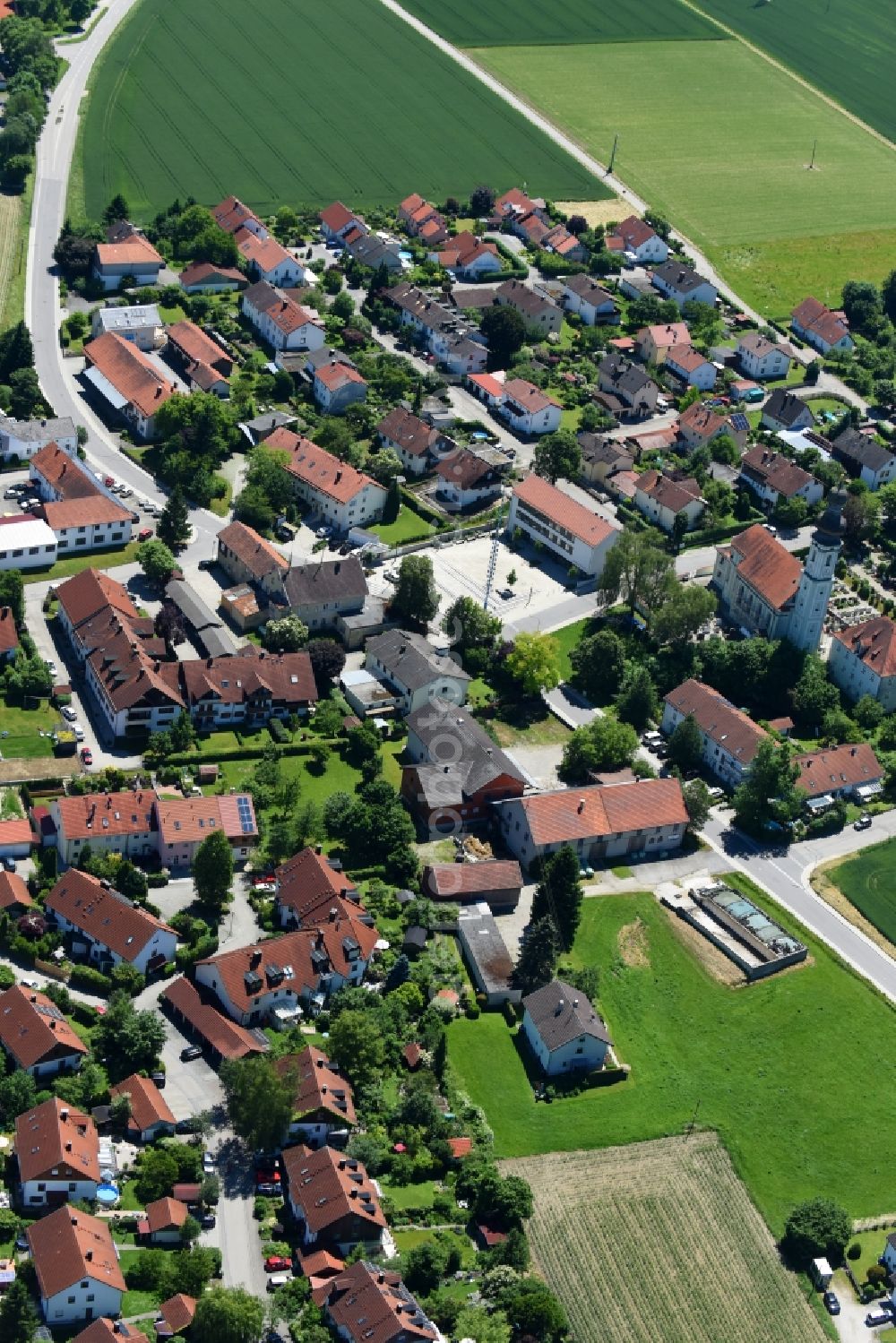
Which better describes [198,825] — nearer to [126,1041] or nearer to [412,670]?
[126,1041]

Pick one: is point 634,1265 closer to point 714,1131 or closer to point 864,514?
point 714,1131

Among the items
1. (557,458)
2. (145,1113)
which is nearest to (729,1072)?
(145,1113)

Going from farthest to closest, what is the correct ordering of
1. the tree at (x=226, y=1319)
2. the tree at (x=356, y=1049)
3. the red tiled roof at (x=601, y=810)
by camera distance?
the red tiled roof at (x=601, y=810) → the tree at (x=356, y=1049) → the tree at (x=226, y=1319)

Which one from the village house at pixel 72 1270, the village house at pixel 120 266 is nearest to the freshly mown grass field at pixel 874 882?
the village house at pixel 72 1270

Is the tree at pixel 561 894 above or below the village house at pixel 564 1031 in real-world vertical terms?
above

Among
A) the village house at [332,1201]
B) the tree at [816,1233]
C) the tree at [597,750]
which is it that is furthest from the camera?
the tree at [597,750]

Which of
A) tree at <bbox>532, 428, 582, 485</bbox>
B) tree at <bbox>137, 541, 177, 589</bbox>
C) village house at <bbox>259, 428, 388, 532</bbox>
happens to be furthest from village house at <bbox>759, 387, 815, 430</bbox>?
tree at <bbox>137, 541, 177, 589</bbox>

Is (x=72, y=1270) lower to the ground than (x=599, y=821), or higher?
higher

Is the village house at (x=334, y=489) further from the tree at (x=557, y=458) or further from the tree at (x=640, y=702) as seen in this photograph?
the tree at (x=640, y=702)

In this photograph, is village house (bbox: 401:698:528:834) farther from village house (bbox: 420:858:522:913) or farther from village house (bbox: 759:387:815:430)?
village house (bbox: 759:387:815:430)
